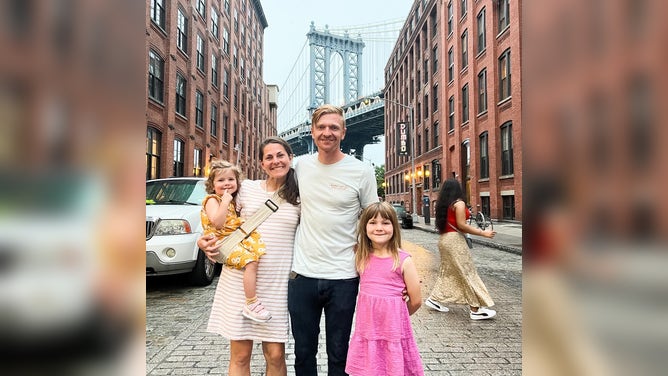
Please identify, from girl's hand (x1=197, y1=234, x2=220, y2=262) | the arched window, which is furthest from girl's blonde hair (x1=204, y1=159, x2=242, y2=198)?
the arched window

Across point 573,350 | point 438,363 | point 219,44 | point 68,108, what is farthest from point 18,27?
point 219,44

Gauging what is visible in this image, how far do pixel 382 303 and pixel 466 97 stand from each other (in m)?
27.1

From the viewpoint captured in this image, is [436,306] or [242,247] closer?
[242,247]

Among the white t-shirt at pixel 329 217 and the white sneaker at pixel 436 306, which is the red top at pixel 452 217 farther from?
the white t-shirt at pixel 329 217

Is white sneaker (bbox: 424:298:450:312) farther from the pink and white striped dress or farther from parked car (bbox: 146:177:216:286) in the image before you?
the pink and white striped dress

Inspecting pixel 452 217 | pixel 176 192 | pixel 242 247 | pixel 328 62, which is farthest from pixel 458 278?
pixel 328 62

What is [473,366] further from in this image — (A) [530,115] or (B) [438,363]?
(A) [530,115]

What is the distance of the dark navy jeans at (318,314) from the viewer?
2605 mm

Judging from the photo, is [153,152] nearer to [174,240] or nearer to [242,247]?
[174,240]

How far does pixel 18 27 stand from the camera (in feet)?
1.31

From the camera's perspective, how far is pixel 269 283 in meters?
2.64

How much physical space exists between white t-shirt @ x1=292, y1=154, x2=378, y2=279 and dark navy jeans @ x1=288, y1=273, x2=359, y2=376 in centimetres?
7

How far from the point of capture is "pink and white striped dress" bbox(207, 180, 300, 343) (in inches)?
103

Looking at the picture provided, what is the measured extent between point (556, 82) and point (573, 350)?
30 centimetres
